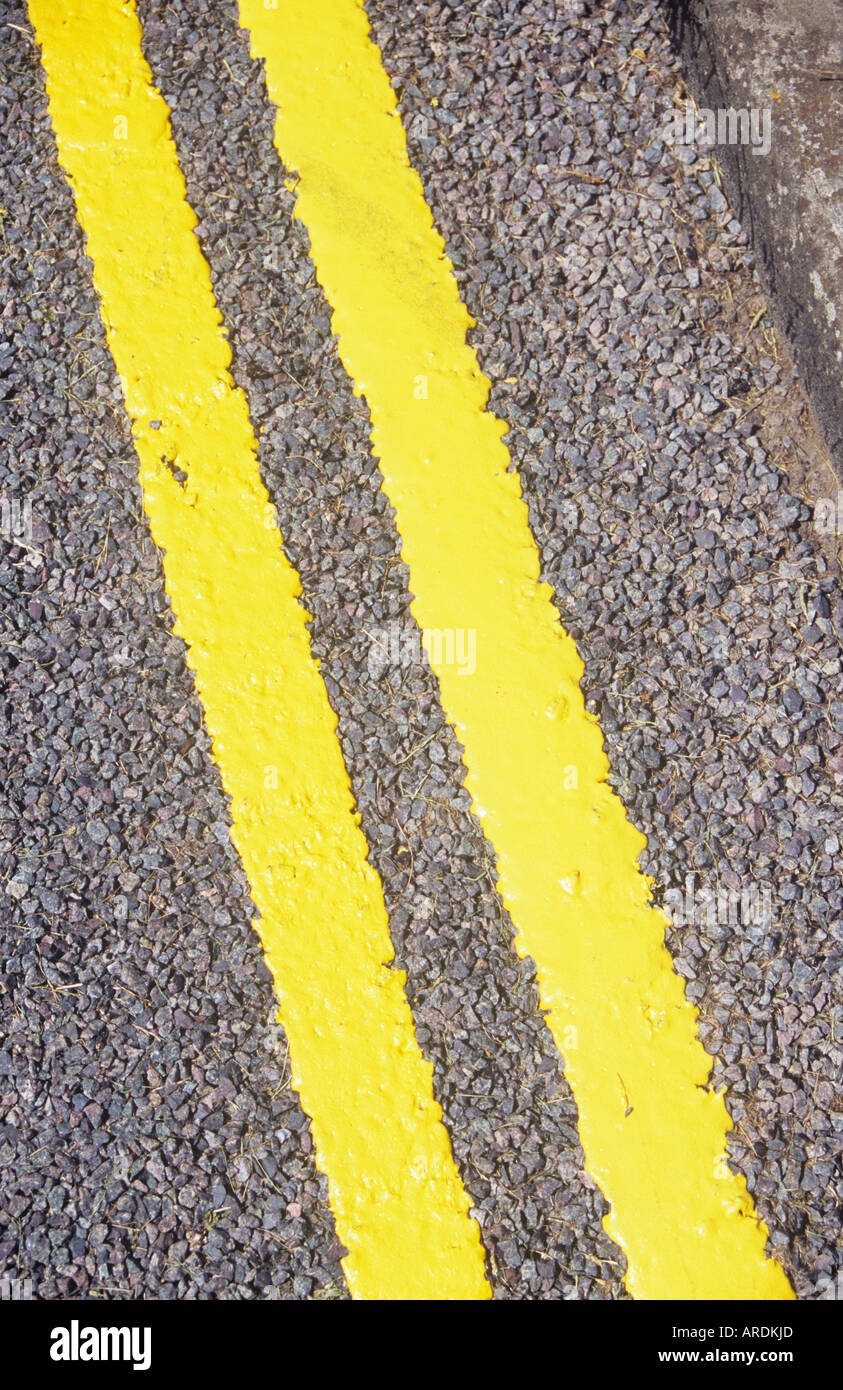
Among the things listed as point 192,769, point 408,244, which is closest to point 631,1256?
point 192,769

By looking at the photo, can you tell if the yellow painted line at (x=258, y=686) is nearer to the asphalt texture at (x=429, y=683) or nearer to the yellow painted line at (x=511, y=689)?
the asphalt texture at (x=429, y=683)

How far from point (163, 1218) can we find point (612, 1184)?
0.92 metres

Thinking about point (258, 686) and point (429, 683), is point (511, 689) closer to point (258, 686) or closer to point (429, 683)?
point (429, 683)

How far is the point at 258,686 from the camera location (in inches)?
94.6

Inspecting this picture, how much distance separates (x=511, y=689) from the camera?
2414 mm

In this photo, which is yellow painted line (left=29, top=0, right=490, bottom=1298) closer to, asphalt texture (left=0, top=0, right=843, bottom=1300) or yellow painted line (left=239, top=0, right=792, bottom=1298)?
asphalt texture (left=0, top=0, right=843, bottom=1300)

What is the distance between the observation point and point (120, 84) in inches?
111

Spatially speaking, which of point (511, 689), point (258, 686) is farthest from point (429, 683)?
point (258, 686)

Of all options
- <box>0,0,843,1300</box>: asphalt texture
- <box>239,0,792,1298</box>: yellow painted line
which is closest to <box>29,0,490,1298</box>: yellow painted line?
<box>0,0,843,1300</box>: asphalt texture

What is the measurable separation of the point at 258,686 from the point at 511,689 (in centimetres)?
60

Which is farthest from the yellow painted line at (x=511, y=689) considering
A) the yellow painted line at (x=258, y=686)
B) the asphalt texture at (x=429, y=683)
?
the yellow painted line at (x=258, y=686)

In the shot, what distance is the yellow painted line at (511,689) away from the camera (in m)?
2.11

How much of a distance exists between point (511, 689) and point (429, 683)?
0.19m
